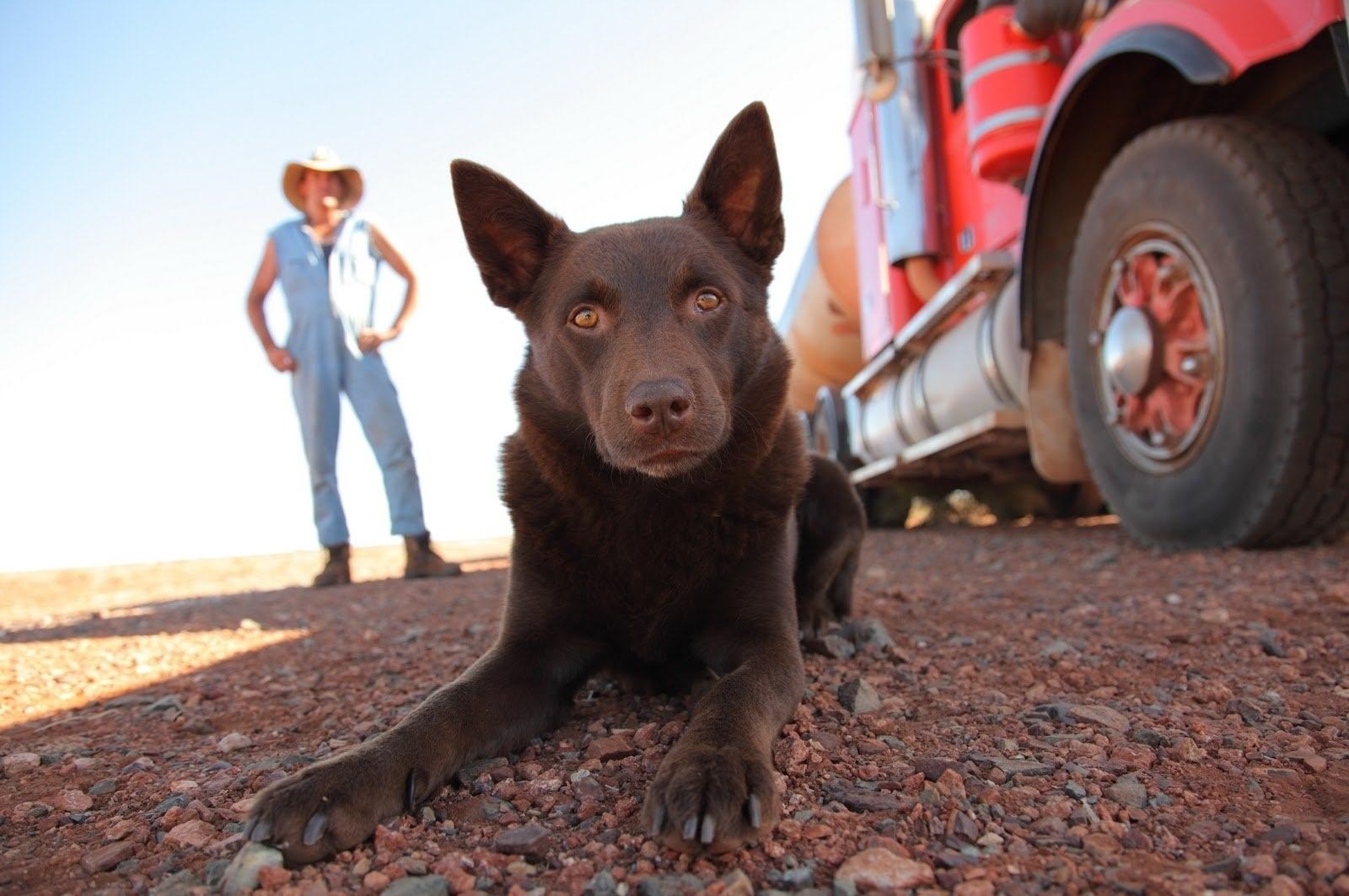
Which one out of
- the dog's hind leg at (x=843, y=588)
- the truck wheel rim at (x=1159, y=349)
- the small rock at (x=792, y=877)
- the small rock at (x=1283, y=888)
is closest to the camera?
the small rock at (x=1283, y=888)

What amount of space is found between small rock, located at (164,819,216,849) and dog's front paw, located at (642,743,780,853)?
0.71 meters

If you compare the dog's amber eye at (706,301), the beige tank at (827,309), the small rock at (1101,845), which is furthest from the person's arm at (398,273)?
the small rock at (1101,845)

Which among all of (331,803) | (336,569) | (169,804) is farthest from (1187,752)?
(336,569)

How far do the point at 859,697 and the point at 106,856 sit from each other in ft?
4.66

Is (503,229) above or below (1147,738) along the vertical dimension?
above

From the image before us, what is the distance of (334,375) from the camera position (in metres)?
5.97

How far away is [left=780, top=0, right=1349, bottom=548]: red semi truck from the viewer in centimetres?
295

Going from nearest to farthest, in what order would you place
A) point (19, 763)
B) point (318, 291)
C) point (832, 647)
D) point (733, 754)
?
point (733, 754) < point (19, 763) < point (832, 647) < point (318, 291)

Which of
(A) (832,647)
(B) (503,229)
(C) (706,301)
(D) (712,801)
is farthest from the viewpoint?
(B) (503,229)

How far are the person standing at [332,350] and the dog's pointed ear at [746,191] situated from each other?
394 centimetres

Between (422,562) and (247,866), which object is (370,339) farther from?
(247,866)

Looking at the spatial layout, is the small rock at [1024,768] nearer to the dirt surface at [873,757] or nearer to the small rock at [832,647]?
the dirt surface at [873,757]

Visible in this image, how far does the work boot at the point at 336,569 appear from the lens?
20.2 ft

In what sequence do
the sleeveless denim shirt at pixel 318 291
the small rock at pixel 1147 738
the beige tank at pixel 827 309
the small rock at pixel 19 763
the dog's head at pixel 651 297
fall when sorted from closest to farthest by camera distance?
the small rock at pixel 1147 738 → the small rock at pixel 19 763 → the dog's head at pixel 651 297 → the sleeveless denim shirt at pixel 318 291 → the beige tank at pixel 827 309
